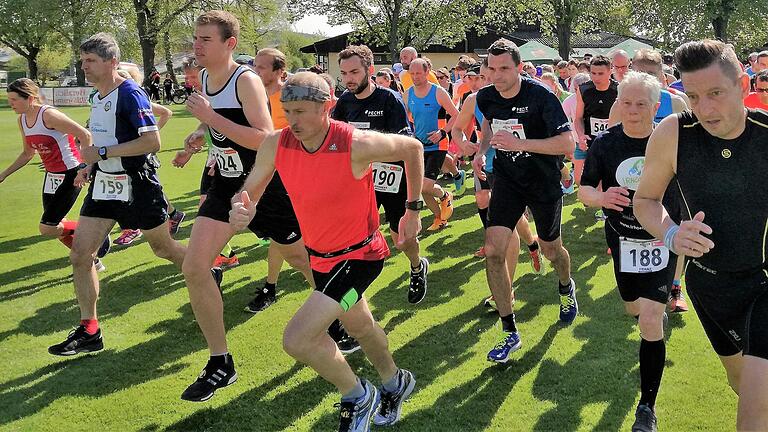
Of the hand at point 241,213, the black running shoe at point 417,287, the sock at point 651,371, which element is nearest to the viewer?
the hand at point 241,213

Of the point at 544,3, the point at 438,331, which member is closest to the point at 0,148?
the point at 438,331

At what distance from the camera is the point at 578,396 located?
419 cm

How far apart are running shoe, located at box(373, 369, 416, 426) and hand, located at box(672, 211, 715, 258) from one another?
1932 millimetres

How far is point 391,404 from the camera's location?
13.0 ft

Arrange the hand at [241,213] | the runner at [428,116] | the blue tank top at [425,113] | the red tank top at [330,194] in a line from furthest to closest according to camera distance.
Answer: the blue tank top at [425,113]
the runner at [428,116]
the red tank top at [330,194]
the hand at [241,213]

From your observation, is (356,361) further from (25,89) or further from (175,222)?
(175,222)

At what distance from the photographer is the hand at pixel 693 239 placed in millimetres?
2484

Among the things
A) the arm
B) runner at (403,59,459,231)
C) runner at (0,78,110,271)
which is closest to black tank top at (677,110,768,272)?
the arm

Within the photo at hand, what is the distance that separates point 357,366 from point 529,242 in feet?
8.42

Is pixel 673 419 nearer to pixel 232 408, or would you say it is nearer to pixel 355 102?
pixel 232 408

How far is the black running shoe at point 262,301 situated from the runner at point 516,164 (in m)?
2.13

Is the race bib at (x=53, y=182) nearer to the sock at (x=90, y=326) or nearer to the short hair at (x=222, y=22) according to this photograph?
the sock at (x=90, y=326)

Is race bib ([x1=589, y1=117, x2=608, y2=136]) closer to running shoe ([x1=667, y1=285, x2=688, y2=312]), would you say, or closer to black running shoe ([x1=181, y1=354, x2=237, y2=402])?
running shoe ([x1=667, y1=285, x2=688, y2=312])

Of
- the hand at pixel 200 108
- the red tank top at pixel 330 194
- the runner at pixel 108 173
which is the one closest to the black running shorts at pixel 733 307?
the red tank top at pixel 330 194
